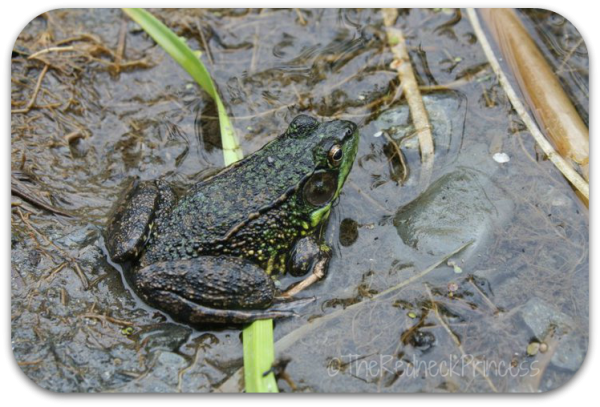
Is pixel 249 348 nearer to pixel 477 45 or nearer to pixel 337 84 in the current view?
pixel 337 84

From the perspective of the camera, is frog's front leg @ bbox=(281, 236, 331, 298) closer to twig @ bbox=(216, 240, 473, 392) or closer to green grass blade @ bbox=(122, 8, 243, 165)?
twig @ bbox=(216, 240, 473, 392)

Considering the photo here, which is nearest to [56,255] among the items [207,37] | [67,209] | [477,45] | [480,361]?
[67,209]

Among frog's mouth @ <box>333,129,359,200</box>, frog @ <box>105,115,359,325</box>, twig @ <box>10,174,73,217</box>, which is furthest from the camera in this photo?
twig @ <box>10,174,73,217</box>

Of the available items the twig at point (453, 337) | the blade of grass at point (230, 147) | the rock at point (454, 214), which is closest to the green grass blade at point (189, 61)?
the blade of grass at point (230, 147)

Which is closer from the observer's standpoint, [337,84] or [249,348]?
[249,348]

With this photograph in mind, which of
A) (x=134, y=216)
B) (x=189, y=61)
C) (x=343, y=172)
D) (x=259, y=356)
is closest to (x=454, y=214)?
(x=343, y=172)

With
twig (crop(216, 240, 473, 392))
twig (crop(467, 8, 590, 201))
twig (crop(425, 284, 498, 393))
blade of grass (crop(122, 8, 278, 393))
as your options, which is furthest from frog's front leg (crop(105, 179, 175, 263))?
twig (crop(467, 8, 590, 201))
